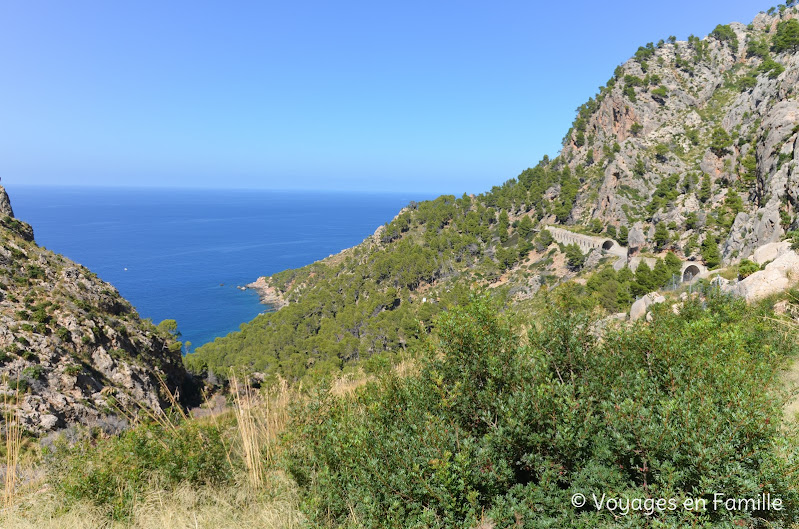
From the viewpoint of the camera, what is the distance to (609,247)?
51.4 meters

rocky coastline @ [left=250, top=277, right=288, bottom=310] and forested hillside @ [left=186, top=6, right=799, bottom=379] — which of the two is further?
rocky coastline @ [left=250, top=277, right=288, bottom=310]

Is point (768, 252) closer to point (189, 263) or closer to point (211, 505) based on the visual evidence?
point (211, 505)

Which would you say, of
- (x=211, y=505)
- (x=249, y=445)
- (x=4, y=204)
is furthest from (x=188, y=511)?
(x=4, y=204)

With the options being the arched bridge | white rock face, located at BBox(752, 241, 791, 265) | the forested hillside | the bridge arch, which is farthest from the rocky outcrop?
the bridge arch

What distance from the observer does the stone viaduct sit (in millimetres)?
35469

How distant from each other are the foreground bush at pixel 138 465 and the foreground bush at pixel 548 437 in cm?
142

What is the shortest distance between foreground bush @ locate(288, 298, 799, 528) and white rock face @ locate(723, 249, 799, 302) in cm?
1128

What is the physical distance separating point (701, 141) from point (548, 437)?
75627 millimetres

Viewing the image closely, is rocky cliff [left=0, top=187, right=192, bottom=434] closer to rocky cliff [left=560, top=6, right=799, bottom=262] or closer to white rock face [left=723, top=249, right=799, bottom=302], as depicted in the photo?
white rock face [left=723, top=249, right=799, bottom=302]

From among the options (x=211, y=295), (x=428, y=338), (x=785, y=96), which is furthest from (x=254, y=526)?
(x=211, y=295)

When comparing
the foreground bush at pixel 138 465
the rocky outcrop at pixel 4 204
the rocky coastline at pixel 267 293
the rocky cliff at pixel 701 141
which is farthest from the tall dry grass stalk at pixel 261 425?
the rocky coastline at pixel 267 293

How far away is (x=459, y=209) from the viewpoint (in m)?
84.0

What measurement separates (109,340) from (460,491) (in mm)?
37555

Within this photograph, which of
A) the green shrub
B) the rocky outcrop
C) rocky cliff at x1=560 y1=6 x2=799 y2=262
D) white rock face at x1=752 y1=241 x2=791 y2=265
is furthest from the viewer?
the rocky outcrop
